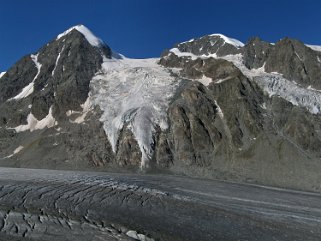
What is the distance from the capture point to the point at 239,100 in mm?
113938

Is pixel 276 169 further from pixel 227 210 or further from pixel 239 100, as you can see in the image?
pixel 227 210

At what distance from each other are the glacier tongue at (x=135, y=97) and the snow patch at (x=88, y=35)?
1058 centimetres

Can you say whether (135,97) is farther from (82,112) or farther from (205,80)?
(205,80)

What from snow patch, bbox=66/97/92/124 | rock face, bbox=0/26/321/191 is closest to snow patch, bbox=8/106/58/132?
rock face, bbox=0/26/321/191

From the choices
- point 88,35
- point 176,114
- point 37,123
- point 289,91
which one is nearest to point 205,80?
point 176,114

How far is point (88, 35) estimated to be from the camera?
167 meters

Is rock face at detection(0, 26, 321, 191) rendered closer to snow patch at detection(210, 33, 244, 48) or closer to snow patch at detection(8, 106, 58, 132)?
snow patch at detection(8, 106, 58, 132)

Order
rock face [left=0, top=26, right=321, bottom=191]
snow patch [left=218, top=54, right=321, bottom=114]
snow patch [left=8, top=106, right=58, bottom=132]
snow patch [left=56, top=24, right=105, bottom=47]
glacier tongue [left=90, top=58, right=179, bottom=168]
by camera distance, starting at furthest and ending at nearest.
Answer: snow patch [left=56, top=24, right=105, bottom=47]
snow patch [left=8, top=106, right=58, bottom=132]
snow patch [left=218, top=54, right=321, bottom=114]
glacier tongue [left=90, top=58, right=179, bottom=168]
rock face [left=0, top=26, right=321, bottom=191]

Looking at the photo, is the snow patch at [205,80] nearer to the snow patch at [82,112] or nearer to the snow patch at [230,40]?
the snow patch at [82,112]

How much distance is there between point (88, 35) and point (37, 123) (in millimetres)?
48794

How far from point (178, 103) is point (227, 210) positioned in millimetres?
79491

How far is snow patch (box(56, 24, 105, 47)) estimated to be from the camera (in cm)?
16288

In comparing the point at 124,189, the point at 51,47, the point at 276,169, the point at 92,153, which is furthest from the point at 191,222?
the point at 51,47

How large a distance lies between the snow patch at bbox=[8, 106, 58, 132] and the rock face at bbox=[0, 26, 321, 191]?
409mm
